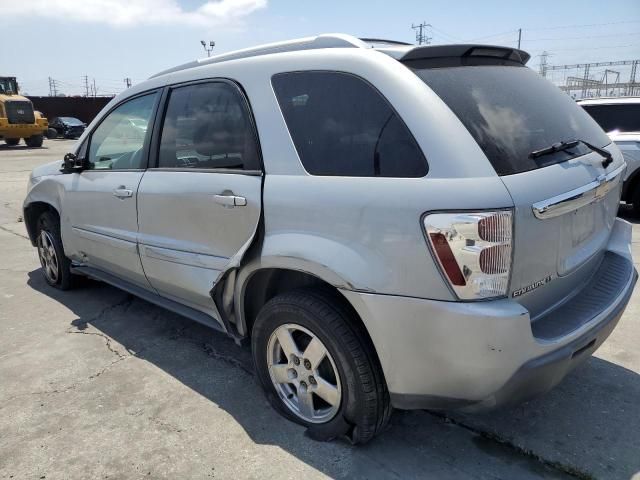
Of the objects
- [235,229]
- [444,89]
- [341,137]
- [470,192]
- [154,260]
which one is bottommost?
[154,260]

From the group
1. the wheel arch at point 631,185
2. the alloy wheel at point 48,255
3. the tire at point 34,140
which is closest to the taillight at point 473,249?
the alloy wheel at point 48,255

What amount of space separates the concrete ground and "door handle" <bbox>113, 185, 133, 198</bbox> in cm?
106

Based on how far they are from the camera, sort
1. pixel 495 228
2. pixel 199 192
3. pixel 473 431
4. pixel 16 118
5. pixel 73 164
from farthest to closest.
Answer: pixel 16 118 → pixel 73 164 → pixel 199 192 → pixel 473 431 → pixel 495 228

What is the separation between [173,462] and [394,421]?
1.11 m

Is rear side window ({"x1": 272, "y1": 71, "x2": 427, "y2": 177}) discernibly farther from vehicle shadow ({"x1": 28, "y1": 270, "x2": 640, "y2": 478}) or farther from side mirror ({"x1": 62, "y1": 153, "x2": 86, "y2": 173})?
side mirror ({"x1": 62, "y1": 153, "x2": 86, "y2": 173})

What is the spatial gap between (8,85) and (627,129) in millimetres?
27554

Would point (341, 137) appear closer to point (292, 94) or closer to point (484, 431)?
point (292, 94)

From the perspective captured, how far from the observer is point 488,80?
7.89 feet

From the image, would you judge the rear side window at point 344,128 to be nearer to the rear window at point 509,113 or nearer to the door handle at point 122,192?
the rear window at point 509,113

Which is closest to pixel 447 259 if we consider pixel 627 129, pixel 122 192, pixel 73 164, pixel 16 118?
pixel 122 192

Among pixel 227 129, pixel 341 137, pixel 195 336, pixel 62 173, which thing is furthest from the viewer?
pixel 62 173

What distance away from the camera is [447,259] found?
193cm

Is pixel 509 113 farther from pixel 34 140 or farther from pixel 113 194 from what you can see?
pixel 34 140

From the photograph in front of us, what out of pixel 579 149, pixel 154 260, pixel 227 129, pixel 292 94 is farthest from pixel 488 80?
pixel 154 260
